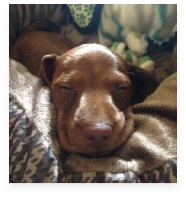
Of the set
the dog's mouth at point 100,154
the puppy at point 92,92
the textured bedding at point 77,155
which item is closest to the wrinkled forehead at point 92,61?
the puppy at point 92,92

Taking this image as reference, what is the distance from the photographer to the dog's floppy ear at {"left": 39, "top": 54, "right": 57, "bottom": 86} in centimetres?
128

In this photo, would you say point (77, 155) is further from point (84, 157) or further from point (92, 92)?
point (92, 92)

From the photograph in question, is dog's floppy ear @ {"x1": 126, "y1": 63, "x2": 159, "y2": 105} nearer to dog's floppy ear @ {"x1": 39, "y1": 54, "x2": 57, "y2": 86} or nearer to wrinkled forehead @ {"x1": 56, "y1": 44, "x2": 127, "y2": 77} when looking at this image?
wrinkled forehead @ {"x1": 56, "y1": 44, "x2": 127, "y2": 77}

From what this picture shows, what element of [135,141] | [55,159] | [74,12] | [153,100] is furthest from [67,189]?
[74,12]

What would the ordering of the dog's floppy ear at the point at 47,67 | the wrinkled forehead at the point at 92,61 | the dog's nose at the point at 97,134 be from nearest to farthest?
the dog's nose at the point at 97,134
the wrinkled forehead at the point at 92,61
the dog's floppy ear at the point at 47,67

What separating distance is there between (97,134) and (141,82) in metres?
0.29

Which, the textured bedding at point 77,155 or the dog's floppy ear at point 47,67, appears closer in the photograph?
the textured bedding at point 77,155

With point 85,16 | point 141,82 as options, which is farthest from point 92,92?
point 85,16

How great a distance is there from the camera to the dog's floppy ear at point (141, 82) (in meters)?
1.26

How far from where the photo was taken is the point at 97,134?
3.52ft

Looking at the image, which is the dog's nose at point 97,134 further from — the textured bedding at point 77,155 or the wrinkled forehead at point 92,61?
the wrinkled forehead at point 92,61

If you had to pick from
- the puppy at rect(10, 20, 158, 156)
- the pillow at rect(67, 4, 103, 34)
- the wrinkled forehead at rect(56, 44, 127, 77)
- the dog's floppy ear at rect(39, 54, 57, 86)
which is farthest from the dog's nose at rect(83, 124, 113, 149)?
the pillow at rect(67, 4, 103, 34)

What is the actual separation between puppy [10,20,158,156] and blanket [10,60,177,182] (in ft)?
0.09
